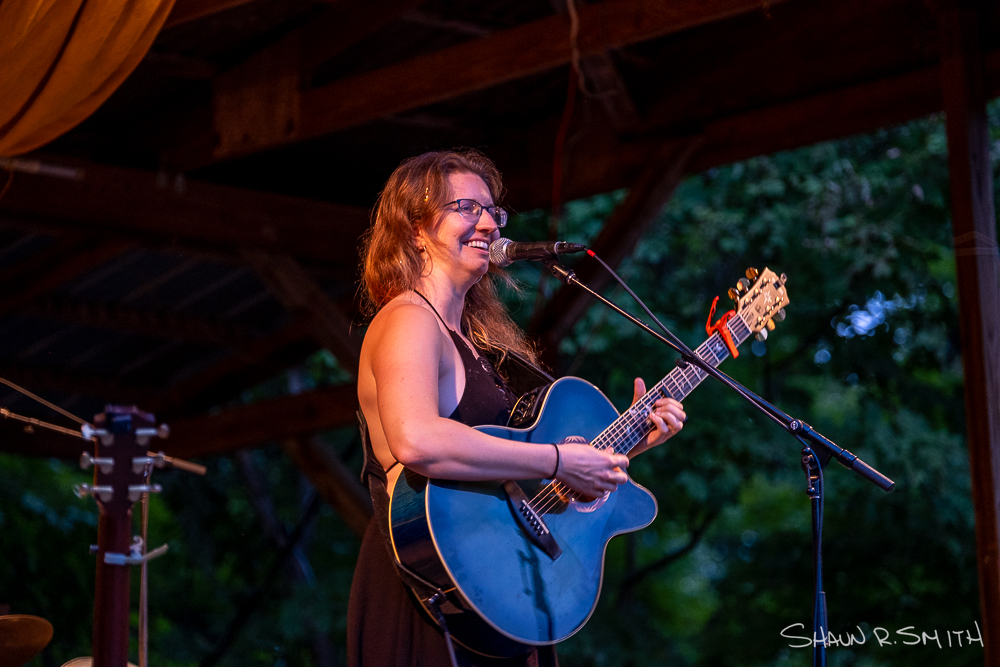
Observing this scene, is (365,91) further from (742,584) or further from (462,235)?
(742,584)

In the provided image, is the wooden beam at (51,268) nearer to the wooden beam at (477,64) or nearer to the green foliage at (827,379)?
the wooden beam at (477,64)

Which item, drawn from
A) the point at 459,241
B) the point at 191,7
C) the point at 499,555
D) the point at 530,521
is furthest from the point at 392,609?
the point at 191,7

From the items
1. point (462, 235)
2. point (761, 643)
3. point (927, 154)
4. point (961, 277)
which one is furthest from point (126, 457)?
point (761, 643)

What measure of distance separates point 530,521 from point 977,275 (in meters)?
2.09

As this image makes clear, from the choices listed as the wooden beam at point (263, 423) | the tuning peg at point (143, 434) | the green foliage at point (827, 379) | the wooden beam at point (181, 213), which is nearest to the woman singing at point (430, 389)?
the tuning peg at point (143, 434)

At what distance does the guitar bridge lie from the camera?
2.42 m

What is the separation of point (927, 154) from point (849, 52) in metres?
3.66

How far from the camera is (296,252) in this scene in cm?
584

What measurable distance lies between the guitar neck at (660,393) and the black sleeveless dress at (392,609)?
34cm

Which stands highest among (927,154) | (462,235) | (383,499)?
(927,154)

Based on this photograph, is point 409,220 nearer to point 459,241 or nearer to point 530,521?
point 459,241

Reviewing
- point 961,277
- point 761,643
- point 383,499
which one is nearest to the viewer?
point 383,499

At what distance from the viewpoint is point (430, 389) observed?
7.47 feet

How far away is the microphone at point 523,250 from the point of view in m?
2.60
